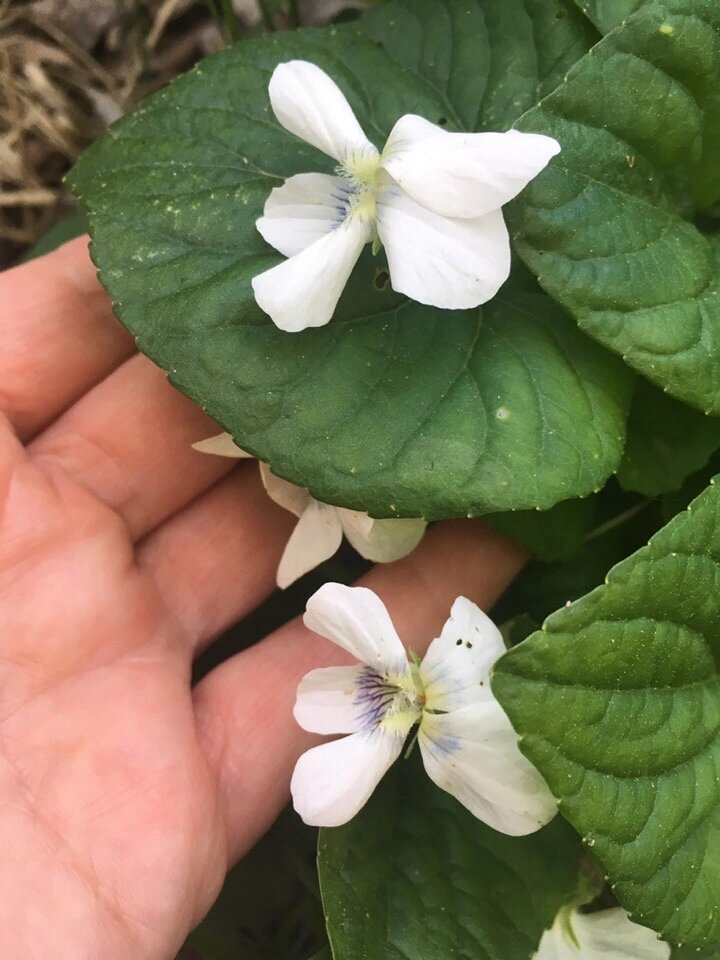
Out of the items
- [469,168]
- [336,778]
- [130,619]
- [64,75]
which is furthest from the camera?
[64,75]

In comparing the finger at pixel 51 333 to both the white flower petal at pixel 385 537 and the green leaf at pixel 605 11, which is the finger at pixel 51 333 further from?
the green leaf at pixel 605 11

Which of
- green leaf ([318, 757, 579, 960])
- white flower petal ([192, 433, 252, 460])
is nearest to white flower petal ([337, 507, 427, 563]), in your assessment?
white flower petal ([192, 433, 252, 460])

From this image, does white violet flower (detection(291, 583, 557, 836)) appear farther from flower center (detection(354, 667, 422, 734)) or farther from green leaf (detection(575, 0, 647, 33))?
green leaf (detection(575, 0, 647, 33))

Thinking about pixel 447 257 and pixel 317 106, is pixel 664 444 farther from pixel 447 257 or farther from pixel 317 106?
pixel 317 106

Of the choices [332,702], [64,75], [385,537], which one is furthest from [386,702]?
[64,75]

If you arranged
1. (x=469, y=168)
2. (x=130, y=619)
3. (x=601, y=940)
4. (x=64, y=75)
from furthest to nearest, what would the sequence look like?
(x=64, y=75), (x=130, y=619), (x=601, y=940), (x=469, y=168)

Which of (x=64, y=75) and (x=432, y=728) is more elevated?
(x=64, y=75)

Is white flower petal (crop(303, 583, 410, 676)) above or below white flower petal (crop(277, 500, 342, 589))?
above
